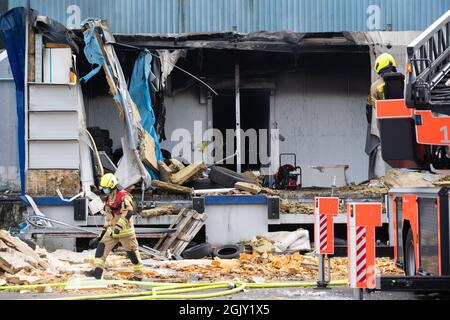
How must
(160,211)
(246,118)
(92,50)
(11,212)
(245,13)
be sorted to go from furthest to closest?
1. (246,118)
2. (245,13)
3. (11,212)
4. (92,50)
5. (160,211)

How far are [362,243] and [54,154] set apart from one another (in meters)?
10.5

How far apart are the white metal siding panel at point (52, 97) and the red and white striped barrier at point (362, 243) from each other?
A: 10.3 metres

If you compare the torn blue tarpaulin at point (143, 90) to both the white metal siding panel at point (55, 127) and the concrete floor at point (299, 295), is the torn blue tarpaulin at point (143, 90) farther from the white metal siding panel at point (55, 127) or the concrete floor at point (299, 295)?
the concrete floor at point (299, 295)

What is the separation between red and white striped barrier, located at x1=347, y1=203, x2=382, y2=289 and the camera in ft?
27.5

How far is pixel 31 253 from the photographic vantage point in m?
13.8

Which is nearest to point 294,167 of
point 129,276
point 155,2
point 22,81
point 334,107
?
point 334,107

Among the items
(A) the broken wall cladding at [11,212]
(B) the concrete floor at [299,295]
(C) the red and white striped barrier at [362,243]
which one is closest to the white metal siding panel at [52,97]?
(A) the broken wall cladding at [11,212]

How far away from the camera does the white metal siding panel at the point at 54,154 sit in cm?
1773

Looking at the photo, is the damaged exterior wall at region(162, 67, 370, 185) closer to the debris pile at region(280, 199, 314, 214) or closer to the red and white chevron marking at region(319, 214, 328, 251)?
the debris pile at region(280, 199, 314, 214)

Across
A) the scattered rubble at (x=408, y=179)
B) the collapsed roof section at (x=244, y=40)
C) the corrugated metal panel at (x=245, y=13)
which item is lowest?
the scattered rubble at (x=408, y=179)

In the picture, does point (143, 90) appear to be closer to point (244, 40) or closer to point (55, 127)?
point (55, 127)

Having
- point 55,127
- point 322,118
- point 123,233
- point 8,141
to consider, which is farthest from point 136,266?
point 322,118

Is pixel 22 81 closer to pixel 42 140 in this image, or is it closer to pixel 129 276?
pixel 42 140

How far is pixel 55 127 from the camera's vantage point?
58.2ft
